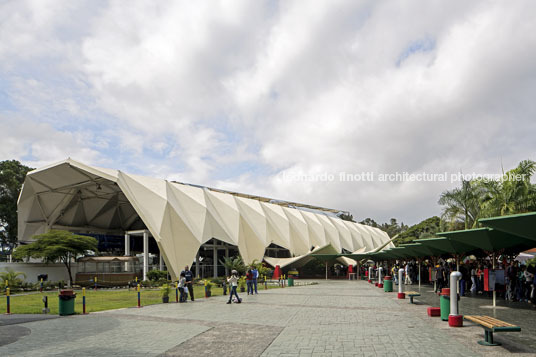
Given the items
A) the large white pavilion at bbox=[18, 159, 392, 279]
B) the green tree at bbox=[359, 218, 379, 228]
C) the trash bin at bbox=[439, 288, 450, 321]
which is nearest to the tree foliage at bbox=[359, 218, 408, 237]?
the green tree at bbox=[359, 218, 379, 228]

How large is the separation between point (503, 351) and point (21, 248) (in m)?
36.8

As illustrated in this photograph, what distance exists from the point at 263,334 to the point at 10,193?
53.4m

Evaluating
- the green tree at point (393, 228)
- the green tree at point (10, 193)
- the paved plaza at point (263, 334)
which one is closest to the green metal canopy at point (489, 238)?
the paved plaza at point (263, 334)

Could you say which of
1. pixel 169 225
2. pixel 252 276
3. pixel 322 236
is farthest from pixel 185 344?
pixel 322 236

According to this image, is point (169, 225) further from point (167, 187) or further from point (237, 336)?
point (237, 336)

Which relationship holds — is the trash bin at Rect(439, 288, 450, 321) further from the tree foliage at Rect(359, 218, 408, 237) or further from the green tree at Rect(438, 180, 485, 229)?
the tree foliage at Rect(359, 218, 408, 237)

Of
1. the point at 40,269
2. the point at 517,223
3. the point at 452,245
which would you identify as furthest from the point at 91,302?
the point at 40,269

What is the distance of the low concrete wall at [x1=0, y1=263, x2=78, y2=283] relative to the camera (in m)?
35.9

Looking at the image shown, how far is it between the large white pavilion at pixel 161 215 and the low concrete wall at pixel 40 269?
19.1 feet

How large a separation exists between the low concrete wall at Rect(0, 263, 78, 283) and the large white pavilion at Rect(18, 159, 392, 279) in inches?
229

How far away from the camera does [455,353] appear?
23.6ft

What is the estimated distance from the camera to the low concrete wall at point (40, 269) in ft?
118

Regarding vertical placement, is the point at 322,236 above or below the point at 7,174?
below

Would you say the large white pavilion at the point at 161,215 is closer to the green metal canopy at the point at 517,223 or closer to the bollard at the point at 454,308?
the bollard at the point at 454,308
